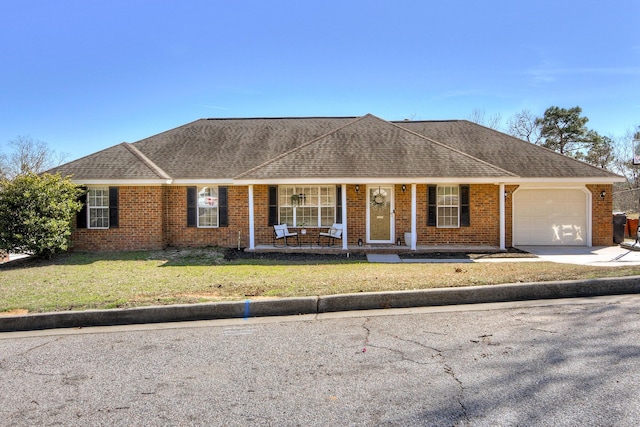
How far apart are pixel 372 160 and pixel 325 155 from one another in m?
1.65

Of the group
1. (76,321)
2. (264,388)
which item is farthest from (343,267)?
(264,388)

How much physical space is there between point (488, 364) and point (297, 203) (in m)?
11.0

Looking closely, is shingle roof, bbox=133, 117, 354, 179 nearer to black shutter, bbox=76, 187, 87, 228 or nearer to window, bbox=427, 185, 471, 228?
black shutter, bbox=76, 187, 87, 228

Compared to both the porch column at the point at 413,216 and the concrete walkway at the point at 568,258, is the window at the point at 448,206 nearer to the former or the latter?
the porch column at the point at 413,216

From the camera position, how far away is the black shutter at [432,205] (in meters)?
14.4

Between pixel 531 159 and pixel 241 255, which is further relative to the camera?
pixel 531 159

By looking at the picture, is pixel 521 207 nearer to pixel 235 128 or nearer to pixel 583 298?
pixel 583 298

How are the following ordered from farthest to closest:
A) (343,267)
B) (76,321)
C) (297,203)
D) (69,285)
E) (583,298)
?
(297,203)
(343,267)
(69,285)
(583,298)
(76,321)

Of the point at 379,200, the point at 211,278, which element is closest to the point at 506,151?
the point at 379,200

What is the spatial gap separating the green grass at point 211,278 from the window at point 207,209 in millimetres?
2916

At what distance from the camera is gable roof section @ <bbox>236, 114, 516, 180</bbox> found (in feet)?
44.6

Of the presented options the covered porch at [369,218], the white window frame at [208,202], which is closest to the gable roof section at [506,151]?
the covered porch at [369,218]

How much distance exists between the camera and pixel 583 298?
717cm

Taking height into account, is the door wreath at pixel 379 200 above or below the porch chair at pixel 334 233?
above
